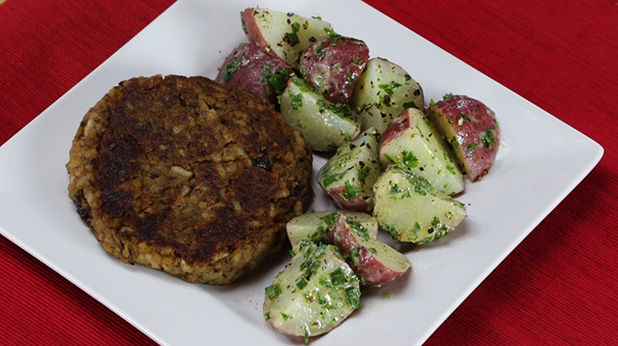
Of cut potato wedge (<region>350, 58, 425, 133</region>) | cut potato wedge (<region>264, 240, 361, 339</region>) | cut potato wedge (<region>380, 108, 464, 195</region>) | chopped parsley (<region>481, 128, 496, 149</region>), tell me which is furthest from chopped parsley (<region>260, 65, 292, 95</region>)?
cut potato wedge (<region>264, 240, 361, 339</region>)

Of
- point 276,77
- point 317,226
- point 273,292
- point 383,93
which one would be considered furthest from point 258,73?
point 273,292

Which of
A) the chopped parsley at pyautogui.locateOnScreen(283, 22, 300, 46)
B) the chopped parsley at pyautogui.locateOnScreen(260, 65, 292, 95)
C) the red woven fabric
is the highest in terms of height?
the chopped parsley at pyautogui.locateOnScreen(283, 22, 300, 46)

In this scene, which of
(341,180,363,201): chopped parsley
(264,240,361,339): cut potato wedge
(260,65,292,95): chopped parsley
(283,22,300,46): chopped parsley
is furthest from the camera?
(283,22,300,46): chopped parsley

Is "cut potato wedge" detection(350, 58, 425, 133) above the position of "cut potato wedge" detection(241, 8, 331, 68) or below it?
below

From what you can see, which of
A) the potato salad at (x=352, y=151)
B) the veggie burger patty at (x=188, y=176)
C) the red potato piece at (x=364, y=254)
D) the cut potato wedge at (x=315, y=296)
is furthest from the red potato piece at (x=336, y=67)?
the cut potato wedge at (x=315, y=296)

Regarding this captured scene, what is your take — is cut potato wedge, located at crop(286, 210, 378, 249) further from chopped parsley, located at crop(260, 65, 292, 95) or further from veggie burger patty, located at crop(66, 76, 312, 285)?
chopped parsley, located at crop(260, 65, 292, 95)

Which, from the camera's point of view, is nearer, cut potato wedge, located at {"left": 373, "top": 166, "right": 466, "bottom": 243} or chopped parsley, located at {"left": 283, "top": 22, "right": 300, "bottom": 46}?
cut potato wedge, located at {"left": 373, "top": 166, "right": 466, "bottom": 243}

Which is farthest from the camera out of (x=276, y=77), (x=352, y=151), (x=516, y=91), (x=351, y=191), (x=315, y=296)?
(x=516, y=91)

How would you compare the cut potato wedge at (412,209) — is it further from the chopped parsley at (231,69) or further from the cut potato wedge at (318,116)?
the chopped parsley at (231,69)

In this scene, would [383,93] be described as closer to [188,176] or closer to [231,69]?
[231,69]
